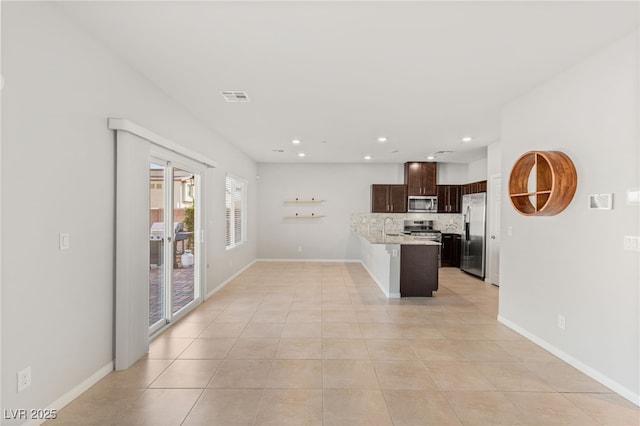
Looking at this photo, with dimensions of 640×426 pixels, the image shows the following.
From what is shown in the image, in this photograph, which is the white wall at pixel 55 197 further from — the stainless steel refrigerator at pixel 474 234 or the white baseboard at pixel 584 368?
the stainless steel refrigerator at pixel 474 234

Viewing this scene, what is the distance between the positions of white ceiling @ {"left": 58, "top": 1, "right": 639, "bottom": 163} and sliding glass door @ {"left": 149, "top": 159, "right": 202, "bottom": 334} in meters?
1.00

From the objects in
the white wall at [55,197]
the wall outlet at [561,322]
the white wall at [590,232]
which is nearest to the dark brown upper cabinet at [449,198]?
the white wall at [590,232]

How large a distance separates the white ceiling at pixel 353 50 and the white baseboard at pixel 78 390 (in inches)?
107

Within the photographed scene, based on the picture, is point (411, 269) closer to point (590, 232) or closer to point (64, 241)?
point (590, 232)

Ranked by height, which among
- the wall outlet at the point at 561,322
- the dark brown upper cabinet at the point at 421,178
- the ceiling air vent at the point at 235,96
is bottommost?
the wall outlet at the point at 561,322

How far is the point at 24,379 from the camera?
2.01 m

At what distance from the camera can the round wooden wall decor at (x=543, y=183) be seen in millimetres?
3016

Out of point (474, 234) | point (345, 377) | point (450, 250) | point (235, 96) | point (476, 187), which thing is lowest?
point (345, 377)

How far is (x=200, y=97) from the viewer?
3.92m

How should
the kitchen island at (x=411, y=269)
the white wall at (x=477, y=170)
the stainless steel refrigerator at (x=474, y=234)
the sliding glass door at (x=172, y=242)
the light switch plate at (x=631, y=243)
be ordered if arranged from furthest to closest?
the white wall at (x=477, y=170) < the stainless steel refrigerator at (x=474, y=234) < the kitchen island at (x=411, y=269) < the sliding glass door at (x=172, y=242) < the light switch plate at (x=631, y=243)

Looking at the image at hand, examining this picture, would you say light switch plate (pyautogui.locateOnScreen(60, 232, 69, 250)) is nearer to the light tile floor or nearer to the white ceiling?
the light tile floor

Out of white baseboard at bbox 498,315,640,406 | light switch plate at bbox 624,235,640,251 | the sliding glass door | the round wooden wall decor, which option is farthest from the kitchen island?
the sliding glass door

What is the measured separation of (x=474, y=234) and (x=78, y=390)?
22.8ft

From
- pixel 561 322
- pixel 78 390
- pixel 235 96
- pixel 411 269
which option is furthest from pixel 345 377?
pixel 235 96
